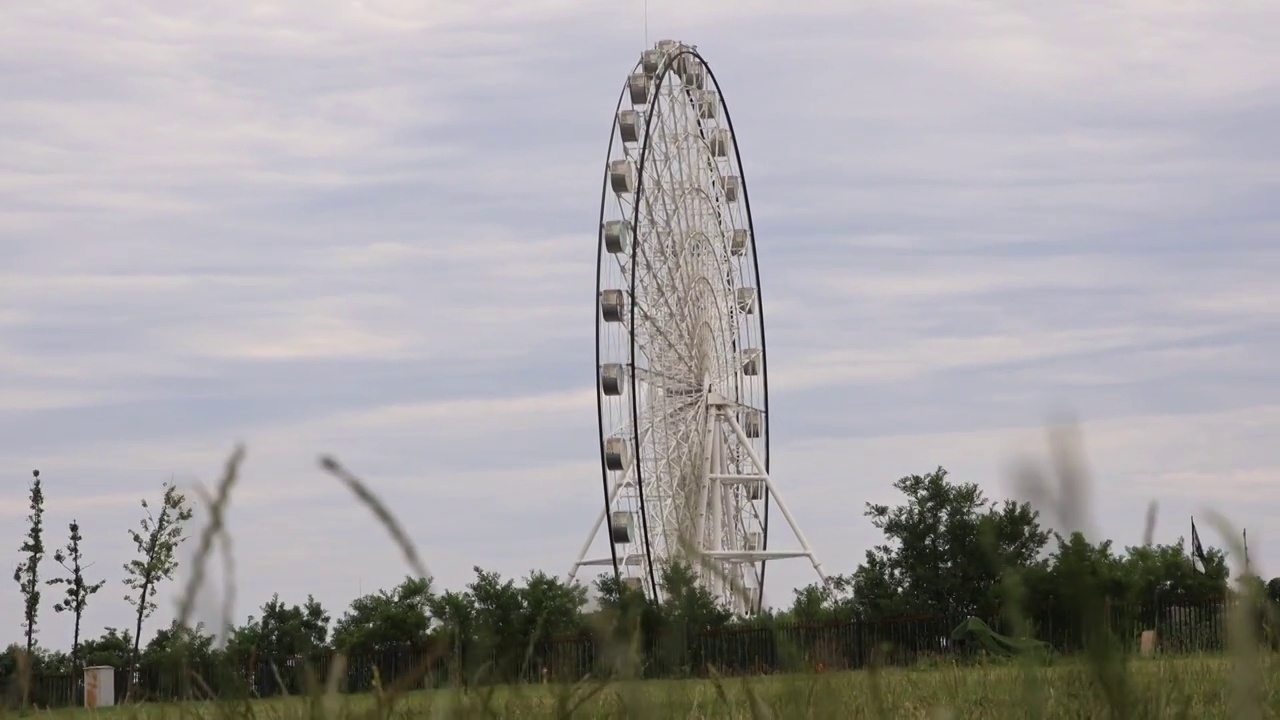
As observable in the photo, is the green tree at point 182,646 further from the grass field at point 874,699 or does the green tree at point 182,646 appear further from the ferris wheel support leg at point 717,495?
the ferris wheel support leg at point 717,495

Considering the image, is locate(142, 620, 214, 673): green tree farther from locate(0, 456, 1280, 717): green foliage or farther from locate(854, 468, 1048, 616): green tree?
locate(854, 468, 1048, 616): green tree

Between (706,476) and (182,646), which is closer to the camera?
(182,646)

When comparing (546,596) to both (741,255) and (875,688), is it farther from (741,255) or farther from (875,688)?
(875,688)

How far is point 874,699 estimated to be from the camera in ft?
6.51

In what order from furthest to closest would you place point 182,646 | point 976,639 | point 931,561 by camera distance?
point 931,561, point 976,639, point 182,646

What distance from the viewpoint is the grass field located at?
191cm

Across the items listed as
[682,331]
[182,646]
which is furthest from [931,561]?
[182,646]

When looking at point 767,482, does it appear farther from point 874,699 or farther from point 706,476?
point 874,699

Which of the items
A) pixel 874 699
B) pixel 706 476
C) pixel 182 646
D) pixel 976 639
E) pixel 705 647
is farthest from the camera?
pixel 706 476

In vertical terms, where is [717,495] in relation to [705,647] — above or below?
above

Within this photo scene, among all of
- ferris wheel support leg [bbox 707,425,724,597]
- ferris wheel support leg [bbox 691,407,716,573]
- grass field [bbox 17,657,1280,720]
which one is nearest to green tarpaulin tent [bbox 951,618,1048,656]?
grass field [bbox 17,657,1280,720]

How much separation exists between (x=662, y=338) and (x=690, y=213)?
502 cm

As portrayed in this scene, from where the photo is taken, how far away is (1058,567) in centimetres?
136

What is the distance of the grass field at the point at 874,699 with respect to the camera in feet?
6.25
